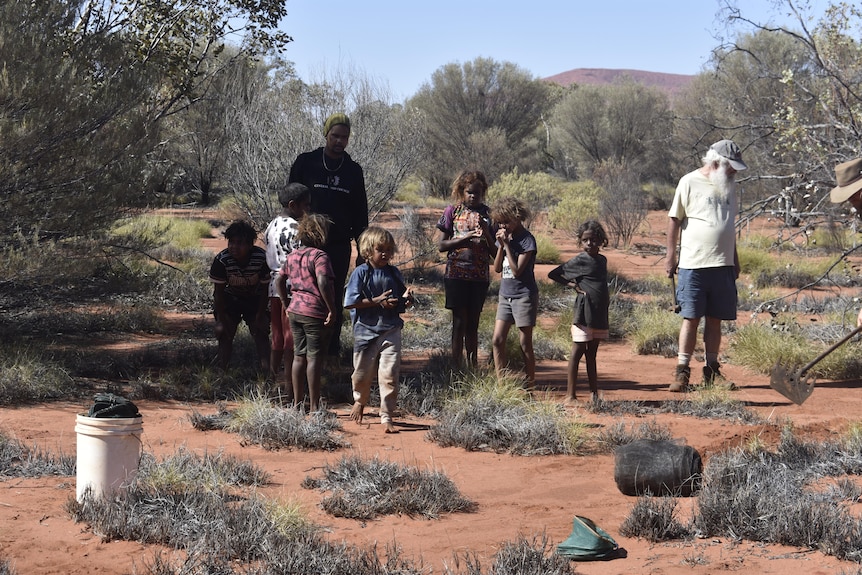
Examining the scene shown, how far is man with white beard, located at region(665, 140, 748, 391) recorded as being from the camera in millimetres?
8016

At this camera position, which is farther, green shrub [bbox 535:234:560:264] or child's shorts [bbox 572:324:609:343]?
green shrub [bbox 535:234:560:264]

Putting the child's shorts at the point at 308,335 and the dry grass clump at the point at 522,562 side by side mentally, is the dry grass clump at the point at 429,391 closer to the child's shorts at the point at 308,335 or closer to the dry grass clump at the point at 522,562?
the child's shorts at the point at 308,335

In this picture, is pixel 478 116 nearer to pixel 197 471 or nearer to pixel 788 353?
pixel 788 353

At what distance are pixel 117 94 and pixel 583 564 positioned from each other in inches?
255

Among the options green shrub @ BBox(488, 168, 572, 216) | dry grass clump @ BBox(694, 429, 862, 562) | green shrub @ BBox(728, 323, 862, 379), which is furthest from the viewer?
green shrub @ BBox(488, 168, 572, 216)

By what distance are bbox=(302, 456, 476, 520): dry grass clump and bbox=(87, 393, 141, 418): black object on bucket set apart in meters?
1.07

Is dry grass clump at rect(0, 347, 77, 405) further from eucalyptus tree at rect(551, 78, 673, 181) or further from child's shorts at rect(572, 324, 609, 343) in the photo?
eucalyptus tree at rect(551, 78, 673, 181)

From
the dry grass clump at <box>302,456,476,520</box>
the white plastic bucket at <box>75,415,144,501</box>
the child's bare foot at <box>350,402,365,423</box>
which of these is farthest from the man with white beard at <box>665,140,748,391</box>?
the white plastic bucket at <box>75,415,144,501</box>

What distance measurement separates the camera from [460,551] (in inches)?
184

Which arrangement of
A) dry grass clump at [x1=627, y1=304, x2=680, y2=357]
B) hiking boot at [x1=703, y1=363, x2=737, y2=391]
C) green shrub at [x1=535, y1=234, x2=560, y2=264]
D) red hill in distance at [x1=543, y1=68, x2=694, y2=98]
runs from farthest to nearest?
red hill in distance at [x1=543, y1=68, x2=694, y2=98] → green shrub at [x1=535, y1=234, x2=560, y2=264] → dry grass clump at [x1=627, y1=304, x2=680, y2=357] → hiking boot at [x1=703, y1=363, x2=737, y2=391]

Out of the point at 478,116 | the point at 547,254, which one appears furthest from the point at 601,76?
the point at 547,254

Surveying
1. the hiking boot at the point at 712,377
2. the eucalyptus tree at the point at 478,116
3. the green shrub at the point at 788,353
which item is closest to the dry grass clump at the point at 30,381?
the hiking boot at the point at 712,377

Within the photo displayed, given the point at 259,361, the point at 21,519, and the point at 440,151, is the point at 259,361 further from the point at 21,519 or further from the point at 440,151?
the point at 440,151

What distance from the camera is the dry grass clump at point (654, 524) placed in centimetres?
484
